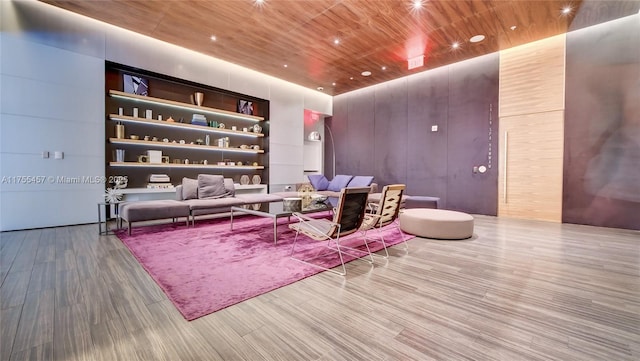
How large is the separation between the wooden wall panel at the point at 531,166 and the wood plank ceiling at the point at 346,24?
1.78m

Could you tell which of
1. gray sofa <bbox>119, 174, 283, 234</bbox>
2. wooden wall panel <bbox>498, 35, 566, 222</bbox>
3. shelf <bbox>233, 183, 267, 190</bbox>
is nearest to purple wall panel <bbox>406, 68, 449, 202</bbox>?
wooden wall panel <bbox>498, 35, 566, 222</bbox>

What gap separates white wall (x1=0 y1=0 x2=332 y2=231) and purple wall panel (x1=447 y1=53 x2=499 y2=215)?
23.6ft

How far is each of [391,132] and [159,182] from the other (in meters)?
6.49

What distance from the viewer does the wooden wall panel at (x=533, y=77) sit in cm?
539

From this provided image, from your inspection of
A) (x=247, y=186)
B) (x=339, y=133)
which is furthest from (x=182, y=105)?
(x=339, y=133)

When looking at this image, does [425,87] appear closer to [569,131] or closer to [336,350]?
[569,131]

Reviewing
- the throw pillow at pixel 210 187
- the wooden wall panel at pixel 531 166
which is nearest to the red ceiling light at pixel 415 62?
the wooden wall panel at pixel 531 166

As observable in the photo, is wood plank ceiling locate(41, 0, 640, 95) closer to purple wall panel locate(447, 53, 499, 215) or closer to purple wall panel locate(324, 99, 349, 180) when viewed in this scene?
purple wall panel locate(447, 53, 499, 215)

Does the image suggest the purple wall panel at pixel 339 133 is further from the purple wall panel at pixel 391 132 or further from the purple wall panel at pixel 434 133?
the purple wall panel at pixel 391 132

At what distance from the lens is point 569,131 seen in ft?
17.4

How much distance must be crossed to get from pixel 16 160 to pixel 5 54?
1.74m

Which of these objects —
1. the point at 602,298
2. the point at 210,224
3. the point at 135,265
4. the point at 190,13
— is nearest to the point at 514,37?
the point at 602,298

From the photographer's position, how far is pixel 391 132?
8.10 meters

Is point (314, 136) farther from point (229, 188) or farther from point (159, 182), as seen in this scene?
point (159, 182)
